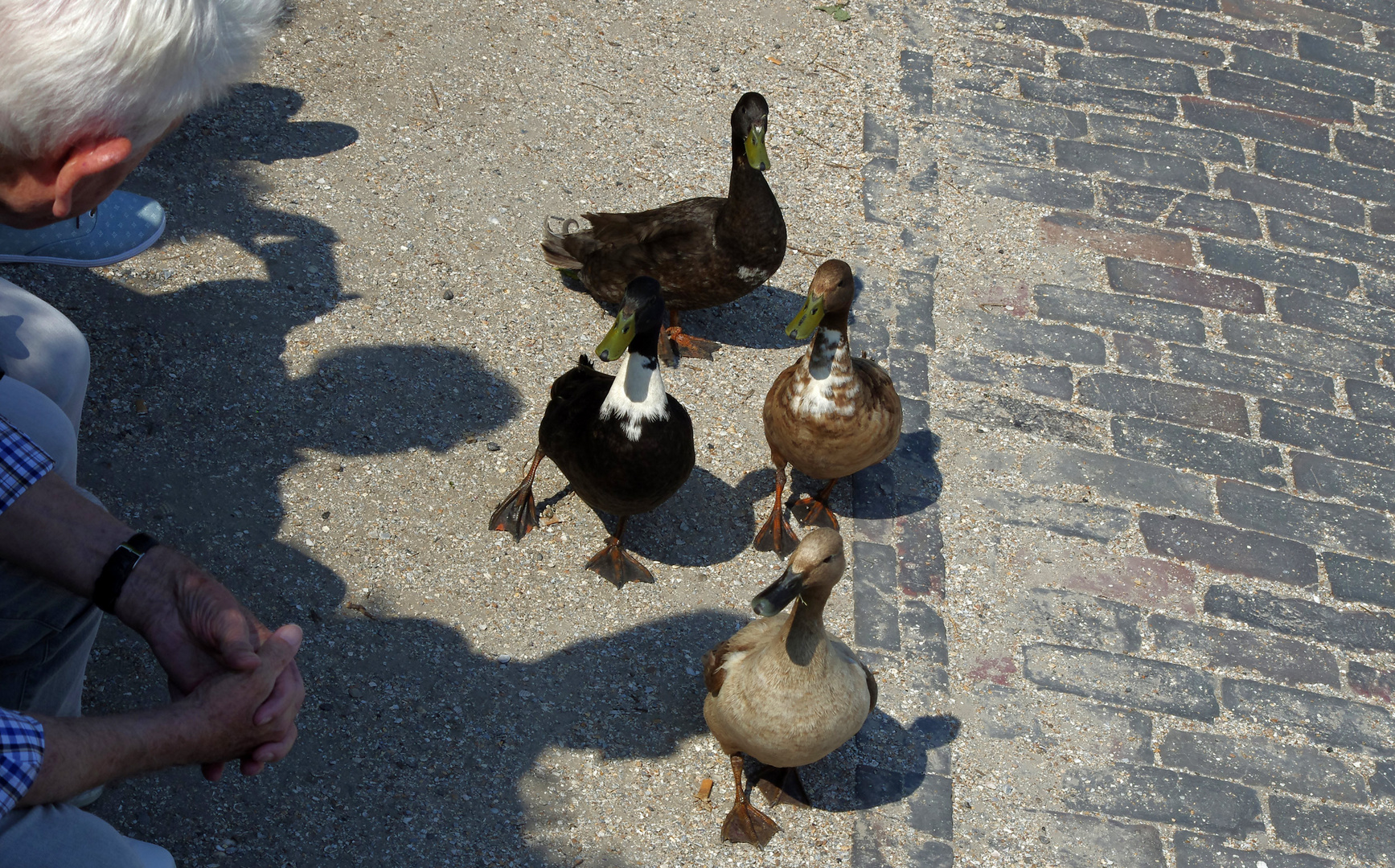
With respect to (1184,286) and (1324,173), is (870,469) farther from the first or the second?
(1324,173)

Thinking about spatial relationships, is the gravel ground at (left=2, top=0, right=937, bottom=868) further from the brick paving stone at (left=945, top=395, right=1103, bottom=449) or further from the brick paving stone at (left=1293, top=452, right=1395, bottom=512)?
the brick paving stone at (left=1293, top=452, right=1395, bottom=512)

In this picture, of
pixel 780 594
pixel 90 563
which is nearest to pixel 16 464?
pixel 90 563

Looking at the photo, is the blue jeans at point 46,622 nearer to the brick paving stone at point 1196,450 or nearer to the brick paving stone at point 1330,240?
the brick paving stone at point 1196,450

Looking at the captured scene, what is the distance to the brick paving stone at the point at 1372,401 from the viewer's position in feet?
15.5

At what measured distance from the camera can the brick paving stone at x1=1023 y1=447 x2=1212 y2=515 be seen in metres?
4.31

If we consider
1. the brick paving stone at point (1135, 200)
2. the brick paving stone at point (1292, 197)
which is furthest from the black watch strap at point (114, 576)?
the brick paving stone at point (1292, 197)

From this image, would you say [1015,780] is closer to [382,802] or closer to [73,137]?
[382,802]

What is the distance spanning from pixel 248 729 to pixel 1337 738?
3586 millimetres

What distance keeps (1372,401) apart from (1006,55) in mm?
2890

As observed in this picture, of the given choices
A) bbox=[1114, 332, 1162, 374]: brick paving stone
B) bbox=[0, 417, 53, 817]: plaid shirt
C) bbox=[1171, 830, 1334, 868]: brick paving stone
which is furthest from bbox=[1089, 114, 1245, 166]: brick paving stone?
bbox=[0, 417, 53, 817]: plaid shirt

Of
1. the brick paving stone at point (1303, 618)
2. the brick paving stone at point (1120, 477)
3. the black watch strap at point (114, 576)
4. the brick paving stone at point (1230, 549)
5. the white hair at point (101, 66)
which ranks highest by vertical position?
the white hair at point (101, 66)

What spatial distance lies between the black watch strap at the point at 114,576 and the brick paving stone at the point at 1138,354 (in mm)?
4147

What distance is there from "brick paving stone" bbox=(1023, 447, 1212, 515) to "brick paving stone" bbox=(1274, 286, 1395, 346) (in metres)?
1.33

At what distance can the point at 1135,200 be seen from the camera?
5.53 m
